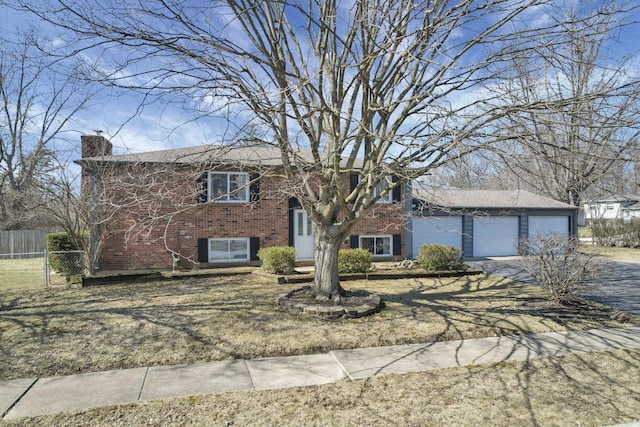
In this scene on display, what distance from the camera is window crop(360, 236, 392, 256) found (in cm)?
1508

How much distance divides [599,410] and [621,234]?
2430 centimetres

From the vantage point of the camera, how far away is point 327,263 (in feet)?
24.0

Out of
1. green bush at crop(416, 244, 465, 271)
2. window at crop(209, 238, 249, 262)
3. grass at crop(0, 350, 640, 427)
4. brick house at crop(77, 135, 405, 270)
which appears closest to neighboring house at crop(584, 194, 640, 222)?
green bush at crop(416, 244, 465, 271)

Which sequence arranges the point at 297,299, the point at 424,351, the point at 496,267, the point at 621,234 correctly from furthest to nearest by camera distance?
the point at 621,234, the point at 496,267, the point at 297,299, the point at 424,351

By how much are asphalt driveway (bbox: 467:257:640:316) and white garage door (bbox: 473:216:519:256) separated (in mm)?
958

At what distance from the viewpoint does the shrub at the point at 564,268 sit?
7277 mm

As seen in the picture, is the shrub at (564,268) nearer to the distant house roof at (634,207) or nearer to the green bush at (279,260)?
the green bush at (279,260)

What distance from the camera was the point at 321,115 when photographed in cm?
Answer: 661

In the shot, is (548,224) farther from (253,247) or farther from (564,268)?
(253,247)

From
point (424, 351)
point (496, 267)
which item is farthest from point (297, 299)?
point (496, 267)

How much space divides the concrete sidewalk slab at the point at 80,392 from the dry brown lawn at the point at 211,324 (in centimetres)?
30

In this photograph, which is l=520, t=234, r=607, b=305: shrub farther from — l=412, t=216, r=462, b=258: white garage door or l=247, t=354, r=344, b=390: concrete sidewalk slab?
l=412, t=216, r=462, b=258: white garage door

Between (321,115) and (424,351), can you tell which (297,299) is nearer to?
(424,351)

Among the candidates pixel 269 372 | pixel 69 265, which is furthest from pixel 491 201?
pixel 69 265
